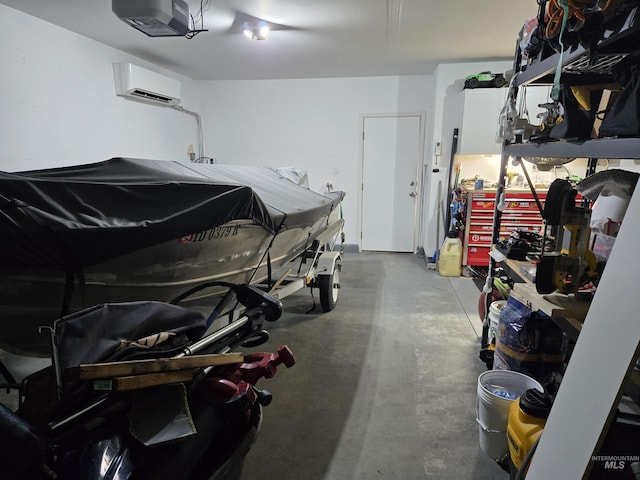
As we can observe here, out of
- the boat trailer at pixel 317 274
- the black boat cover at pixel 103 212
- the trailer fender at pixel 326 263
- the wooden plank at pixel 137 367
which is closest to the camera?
the wooden plank at pixel 137 367

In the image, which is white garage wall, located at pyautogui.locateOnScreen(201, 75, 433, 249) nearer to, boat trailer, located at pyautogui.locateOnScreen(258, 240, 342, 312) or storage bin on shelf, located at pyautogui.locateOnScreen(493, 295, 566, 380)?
boat trailer, located at pyautogui.locateOnScreen(258, 240, 342, 312)

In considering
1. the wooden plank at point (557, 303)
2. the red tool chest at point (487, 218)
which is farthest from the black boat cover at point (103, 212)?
the red tool chest at point (487, 218)

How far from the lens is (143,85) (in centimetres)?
458

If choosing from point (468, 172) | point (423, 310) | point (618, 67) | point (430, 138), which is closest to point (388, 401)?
point (423, 310)

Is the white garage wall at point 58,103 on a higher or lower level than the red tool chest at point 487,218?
higher

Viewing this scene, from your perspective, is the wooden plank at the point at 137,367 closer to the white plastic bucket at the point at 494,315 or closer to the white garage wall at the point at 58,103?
the white plastic bucket at the point at 494,315

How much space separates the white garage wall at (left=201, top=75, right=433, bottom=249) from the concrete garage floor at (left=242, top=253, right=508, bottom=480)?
275 cm

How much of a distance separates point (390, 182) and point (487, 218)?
1.75 metres

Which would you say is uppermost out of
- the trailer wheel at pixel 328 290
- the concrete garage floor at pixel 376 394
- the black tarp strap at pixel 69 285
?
the black tarp strap at pixel 69 285

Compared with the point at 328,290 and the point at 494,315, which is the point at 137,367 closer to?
the point at 494,315

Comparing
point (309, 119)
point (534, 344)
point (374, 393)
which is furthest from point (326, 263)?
point (309, 119)

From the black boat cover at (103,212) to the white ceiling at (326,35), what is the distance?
6.93 ft

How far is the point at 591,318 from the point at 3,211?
205 centimetres

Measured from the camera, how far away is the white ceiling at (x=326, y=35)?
316cm
